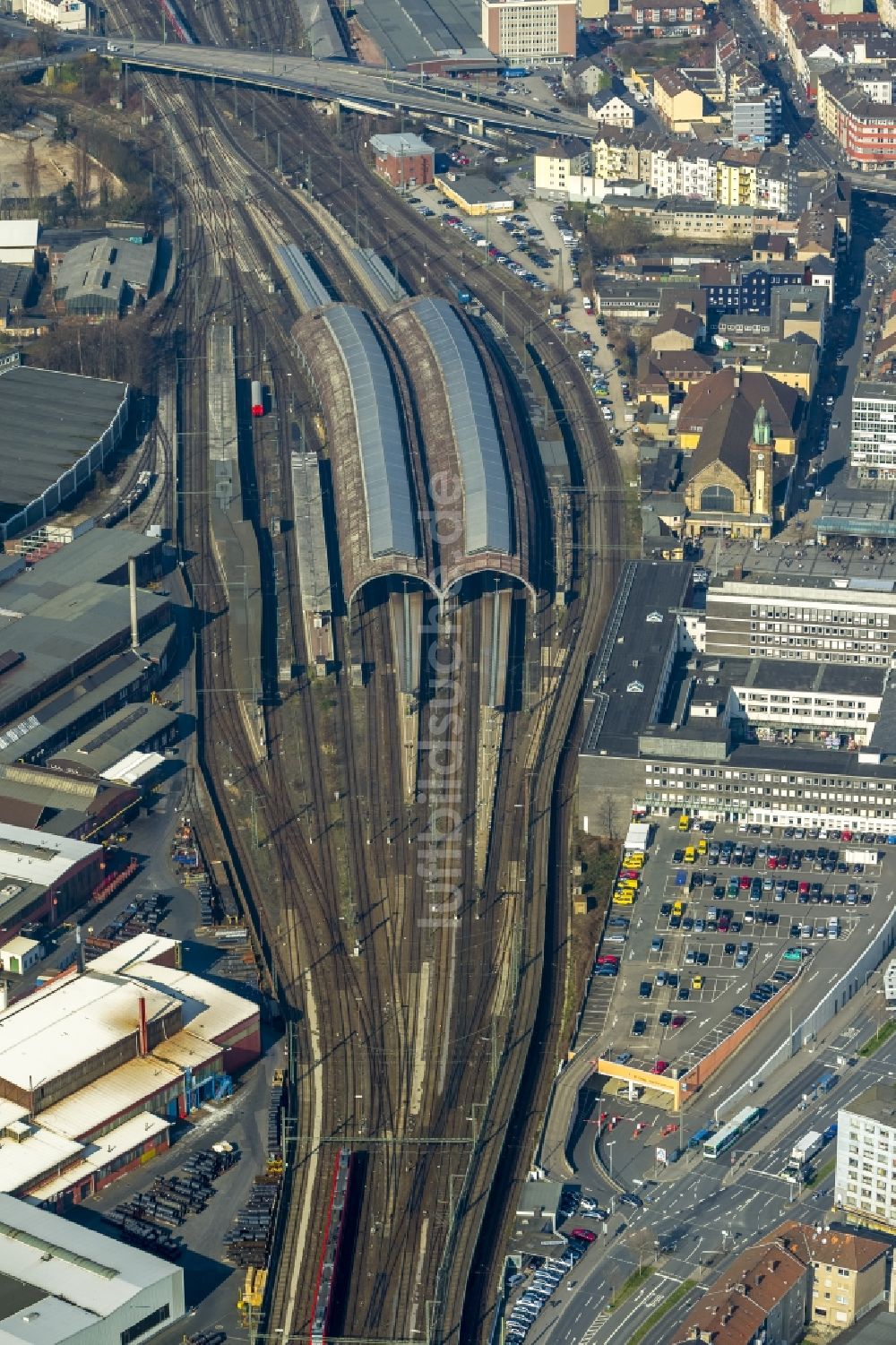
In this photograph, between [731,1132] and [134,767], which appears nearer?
[731,1132]

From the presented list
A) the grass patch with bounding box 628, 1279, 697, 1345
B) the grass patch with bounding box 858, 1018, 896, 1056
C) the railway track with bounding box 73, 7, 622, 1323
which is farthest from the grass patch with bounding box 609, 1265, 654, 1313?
the grass patch with bounding box 858, 1018, 896, 1056

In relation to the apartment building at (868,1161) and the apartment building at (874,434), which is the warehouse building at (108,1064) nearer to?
the apartment building at (868,1161)

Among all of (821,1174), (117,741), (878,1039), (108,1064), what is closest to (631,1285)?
(821,1174)

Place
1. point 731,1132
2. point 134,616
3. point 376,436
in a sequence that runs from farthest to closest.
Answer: point 376,436
point 134,616
point 731,1132

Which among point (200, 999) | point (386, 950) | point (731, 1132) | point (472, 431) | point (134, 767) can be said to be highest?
point (472, 431)

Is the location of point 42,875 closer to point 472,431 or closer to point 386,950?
point 386,950

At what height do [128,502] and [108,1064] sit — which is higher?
[128,502]
